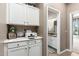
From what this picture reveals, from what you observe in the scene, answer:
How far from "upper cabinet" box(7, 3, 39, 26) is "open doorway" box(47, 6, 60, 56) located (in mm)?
295

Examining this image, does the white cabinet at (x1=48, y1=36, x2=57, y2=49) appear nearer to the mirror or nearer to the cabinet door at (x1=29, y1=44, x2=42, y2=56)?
the mirror

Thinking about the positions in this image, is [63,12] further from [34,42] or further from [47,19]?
[34,42]

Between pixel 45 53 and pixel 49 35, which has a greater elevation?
pixel 49 35

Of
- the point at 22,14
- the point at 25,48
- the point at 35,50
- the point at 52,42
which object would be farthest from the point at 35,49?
the point at 22,14

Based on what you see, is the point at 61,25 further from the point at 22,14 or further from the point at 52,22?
the point at 22,14

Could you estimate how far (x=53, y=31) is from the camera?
182 cm

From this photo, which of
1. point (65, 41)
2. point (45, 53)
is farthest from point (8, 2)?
point (65, 41)

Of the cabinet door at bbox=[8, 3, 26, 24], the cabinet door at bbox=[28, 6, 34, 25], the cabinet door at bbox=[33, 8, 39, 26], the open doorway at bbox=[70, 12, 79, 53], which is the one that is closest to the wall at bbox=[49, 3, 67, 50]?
the open doorway at bbox=[70, 12, 79, 53]

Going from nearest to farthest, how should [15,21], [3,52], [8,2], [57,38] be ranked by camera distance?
[3,52], [8,2], [15,21], [57,38]

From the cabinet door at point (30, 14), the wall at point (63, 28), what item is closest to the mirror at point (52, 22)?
the wall at point (63, 28)

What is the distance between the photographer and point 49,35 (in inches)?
72.1

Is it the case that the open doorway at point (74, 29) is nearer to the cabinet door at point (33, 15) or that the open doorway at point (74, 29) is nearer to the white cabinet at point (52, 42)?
the white cabinet at point (52, 42)

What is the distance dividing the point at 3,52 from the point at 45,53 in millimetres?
738

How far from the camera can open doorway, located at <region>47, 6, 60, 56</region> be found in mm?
1777
